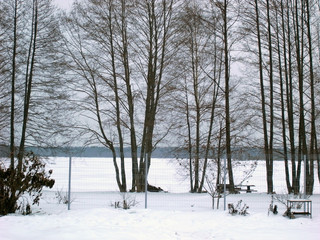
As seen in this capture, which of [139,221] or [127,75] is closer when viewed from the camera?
[139,221]

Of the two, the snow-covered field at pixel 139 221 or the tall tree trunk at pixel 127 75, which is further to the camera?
the tall tree trunk at pixel 127 75

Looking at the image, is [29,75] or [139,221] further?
[29,75]

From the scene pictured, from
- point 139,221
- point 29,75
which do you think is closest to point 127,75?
point 29,75

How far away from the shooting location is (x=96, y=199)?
41.5 ft

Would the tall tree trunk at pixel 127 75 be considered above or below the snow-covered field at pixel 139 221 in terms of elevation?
above

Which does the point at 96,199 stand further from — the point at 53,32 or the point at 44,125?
the point at 53,32

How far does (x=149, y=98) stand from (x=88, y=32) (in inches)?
170

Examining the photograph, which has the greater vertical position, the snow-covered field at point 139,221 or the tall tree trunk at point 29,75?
the tall tree trunk at point 29,75

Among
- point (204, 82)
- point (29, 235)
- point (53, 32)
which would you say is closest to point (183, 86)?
point (204, 82)

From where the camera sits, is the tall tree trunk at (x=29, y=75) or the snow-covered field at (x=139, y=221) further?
the tall tree trunk at (x=29, y=75)

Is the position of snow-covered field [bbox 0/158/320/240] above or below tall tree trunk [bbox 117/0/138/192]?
below

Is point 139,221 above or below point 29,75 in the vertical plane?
below

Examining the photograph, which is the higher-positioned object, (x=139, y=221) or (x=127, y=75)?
(x=127, y=75)

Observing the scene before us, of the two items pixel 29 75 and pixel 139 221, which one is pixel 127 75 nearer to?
pixel 29 75
